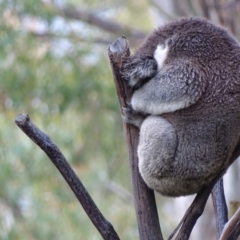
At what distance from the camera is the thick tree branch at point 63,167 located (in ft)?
6.38

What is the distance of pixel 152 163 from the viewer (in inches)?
95.4

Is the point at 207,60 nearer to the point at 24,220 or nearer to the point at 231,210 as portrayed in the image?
the point at 231,210

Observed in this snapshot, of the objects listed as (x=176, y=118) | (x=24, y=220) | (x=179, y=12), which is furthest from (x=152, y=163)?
(x=24, y=220)

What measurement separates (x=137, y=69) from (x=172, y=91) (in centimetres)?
15

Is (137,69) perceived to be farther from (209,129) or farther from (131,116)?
(209,129)

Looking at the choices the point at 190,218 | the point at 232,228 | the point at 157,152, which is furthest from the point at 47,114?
the point at 232,228

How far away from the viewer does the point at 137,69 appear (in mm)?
2566

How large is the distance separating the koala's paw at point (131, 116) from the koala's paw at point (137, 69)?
4.9 inches

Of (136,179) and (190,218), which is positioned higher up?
(136,179)

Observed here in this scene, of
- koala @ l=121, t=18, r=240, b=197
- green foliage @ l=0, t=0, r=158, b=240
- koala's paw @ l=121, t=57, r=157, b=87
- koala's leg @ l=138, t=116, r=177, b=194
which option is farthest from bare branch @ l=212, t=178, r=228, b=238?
green foliage @ l=0, t=0, r=158, b=240

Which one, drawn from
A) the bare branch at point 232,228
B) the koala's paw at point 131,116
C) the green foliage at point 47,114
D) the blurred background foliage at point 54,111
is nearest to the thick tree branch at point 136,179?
the koala's paw at point 131,116

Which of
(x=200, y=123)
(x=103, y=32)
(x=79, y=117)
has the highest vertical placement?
(x=103, y=32)

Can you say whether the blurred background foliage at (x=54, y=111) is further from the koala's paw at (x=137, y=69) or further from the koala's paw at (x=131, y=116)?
the koala's paw at (x=131, y=116)

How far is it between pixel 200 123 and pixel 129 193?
249 inches
